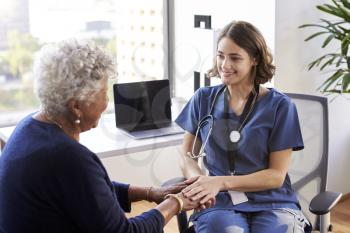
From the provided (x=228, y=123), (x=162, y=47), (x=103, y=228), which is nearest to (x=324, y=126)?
(x=228, y=123)

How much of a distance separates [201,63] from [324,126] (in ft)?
3.90

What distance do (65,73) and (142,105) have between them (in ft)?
4.69

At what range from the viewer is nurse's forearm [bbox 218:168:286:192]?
1.92 metres

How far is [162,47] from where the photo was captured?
3865 millimetres

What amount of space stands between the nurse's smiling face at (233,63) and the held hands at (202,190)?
43cm

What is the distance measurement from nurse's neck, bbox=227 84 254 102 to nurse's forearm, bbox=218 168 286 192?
1.09ft

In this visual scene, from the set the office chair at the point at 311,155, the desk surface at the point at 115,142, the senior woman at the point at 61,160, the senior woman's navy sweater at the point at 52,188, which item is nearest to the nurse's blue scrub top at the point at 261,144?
the office chair at the point at 311,155

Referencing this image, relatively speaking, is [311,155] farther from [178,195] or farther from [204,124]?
[178,195]

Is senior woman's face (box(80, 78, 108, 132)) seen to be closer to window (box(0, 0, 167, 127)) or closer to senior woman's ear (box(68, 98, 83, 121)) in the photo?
senior woman's ear (box(68, 98, 83, 121))

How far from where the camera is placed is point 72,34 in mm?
3520

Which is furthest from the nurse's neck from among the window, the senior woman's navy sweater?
the window

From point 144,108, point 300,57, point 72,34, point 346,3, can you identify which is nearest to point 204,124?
point 144,108

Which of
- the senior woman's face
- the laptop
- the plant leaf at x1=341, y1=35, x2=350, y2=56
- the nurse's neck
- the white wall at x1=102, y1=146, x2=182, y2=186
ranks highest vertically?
the plant leaf at x1=341, y1=35, x2=350, y2=56

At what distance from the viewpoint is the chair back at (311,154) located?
209 cm
